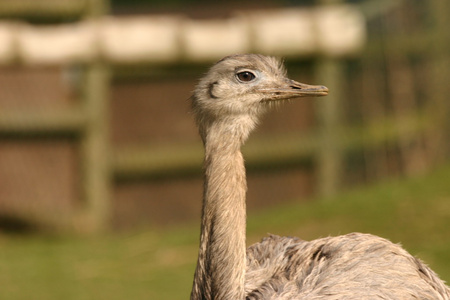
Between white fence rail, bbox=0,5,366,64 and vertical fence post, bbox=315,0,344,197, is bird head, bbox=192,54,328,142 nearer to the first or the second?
white fence rail, bbox=0,5,366,64

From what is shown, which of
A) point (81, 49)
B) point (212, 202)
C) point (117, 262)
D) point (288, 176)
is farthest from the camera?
point (288, 176)

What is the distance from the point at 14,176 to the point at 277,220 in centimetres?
224

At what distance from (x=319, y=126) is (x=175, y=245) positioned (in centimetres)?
177

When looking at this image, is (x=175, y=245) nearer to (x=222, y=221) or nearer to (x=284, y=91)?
(x=284, y=91)

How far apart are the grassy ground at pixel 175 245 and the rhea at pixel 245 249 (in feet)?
7.86

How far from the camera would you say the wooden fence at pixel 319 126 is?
840 centimetres

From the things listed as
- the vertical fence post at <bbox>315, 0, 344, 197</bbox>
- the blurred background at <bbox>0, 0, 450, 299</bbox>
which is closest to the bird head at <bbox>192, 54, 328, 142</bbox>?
the blurred background at <bbox>0, 0, 450, 299</bbox>

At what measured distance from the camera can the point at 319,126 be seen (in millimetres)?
8766

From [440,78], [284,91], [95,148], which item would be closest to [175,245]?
[95,148]

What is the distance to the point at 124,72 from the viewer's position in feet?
28.1

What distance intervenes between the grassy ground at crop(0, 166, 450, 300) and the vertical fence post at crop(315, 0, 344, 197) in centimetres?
29

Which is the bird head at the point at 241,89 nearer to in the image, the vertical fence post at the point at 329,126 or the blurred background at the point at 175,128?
the blurred background at the point at 175,128

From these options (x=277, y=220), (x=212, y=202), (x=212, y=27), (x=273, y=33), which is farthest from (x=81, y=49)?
(x=212, y=202)

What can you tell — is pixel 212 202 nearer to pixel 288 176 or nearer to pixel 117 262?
pixel 117 262
